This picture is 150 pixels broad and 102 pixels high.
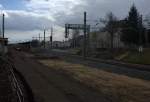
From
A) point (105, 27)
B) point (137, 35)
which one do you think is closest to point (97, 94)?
point (137, 35)

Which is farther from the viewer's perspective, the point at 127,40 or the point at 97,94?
the point at 127,40

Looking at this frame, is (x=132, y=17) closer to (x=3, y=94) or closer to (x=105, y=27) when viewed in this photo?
(x=105, y=27)

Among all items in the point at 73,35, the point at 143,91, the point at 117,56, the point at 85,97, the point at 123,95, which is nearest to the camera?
the point at 85,97

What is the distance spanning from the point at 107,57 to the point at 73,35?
4185 inches

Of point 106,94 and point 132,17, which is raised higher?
point 132,17

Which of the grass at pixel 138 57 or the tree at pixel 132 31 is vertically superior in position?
the tree at pixel 132 31

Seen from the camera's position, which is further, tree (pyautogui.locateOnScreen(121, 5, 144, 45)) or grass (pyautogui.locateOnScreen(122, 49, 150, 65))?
tree (pyautogui.locateOnScreen(121, 5, 144, 45))

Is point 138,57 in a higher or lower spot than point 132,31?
lower

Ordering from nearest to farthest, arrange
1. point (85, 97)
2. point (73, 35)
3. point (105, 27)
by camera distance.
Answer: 1. point (85, 97)
2. point (105, 27)
3. point (73, 35)

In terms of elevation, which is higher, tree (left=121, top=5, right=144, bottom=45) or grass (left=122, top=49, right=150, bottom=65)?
tree (left=121, top=5, right=144, bottom=45)

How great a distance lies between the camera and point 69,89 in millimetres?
21625

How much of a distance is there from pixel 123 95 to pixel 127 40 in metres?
80.4

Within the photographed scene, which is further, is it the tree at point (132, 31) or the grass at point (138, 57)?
the tree at point (132, 31)

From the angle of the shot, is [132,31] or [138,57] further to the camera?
[132,31]
